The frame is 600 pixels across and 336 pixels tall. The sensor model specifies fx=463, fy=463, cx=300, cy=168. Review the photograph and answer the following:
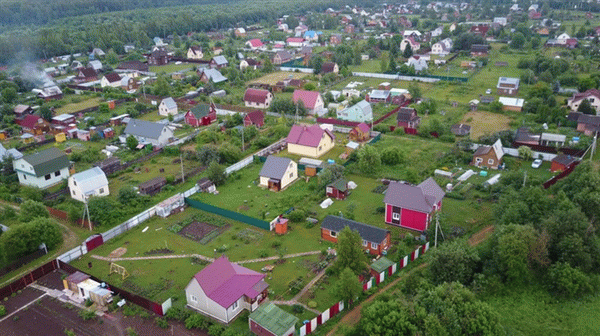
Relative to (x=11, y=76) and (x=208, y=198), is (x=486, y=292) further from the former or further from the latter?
(x=11, y=76)

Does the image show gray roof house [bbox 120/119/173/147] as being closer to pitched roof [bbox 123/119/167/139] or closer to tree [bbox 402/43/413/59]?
pitched roof [bbox 123/119/167/139]

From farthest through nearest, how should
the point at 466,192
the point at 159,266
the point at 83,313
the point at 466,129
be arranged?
the point at 466,129 → the point at 466,192 → the point at 159,266 → the point at 83,313

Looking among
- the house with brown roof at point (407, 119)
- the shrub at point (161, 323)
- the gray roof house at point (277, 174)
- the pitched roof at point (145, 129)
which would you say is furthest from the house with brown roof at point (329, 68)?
the shrub at point (161, 323)

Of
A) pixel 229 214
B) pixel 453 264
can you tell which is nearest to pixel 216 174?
pixel 229 214

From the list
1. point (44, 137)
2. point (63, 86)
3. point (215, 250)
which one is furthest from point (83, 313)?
point (63, 86)

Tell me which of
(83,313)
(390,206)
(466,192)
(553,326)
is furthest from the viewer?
(466,192)

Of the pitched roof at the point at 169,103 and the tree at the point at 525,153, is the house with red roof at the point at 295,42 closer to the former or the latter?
the pitched roof at the point at 169,103

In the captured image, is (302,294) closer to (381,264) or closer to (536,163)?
(381,264)
